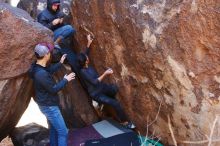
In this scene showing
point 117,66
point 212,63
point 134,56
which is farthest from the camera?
point 117,66

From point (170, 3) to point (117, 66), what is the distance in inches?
55.3

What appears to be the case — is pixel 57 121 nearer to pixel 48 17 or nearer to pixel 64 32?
pixel 64 32

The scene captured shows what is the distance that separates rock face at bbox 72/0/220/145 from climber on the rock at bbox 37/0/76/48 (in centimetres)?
39

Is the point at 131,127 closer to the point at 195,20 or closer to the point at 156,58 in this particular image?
the point at 156,58

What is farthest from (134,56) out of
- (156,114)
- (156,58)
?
(156,114)

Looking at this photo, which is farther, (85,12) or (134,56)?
(85,12)

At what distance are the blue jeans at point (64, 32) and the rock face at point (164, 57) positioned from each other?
332 millimetres

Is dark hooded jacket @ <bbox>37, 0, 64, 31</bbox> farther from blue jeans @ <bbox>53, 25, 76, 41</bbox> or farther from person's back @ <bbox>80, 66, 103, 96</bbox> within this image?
person's back @ <bbox>80, 66, 103, 96</bbox>

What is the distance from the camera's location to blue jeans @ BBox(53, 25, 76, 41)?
21.5 feet

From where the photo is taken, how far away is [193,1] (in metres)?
5.07

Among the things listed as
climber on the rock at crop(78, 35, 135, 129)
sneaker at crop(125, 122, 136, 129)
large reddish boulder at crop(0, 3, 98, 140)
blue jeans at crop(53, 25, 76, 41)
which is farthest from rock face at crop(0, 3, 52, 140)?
sneaker at crop(125, 122, 136, 129)

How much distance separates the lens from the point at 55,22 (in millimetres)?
6613

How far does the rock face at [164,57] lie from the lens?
5078mm

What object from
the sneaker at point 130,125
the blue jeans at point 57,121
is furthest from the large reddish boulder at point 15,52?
the sneaker at point 130,125
